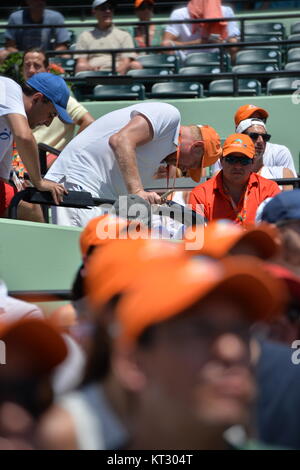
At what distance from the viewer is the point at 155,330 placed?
5.56 ft

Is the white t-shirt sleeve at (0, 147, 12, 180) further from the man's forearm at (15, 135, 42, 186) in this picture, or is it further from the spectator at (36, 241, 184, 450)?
the spectator at (36, 241, 184, 450)

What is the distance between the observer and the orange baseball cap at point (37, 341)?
1.65m

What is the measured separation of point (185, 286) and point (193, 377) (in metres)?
0.17

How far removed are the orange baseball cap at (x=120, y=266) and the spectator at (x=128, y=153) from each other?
252 centimetres

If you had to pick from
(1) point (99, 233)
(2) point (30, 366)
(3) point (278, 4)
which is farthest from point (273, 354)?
(3) point (278, 4)

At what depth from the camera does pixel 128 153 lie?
482 centimetres

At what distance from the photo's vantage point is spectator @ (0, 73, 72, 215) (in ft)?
15.7

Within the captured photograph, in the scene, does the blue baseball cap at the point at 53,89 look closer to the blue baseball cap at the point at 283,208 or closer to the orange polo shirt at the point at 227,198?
the orange polo shirt at the point at 227,198

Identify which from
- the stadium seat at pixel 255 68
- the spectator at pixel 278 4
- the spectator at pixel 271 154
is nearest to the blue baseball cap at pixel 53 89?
the spectator at pixel 271 154

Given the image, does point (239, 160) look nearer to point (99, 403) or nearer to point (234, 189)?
point (234, 189)

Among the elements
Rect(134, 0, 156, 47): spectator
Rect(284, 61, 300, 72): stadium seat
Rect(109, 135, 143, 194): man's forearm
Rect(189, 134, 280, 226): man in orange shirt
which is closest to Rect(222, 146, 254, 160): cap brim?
Rect(189, 134, 280, 226): man in orange shirt

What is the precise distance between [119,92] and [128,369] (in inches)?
290

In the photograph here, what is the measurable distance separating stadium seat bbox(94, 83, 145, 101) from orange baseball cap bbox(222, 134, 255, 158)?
134 inches

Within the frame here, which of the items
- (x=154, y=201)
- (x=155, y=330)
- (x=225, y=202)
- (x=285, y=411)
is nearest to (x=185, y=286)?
(x=155, y=330)
